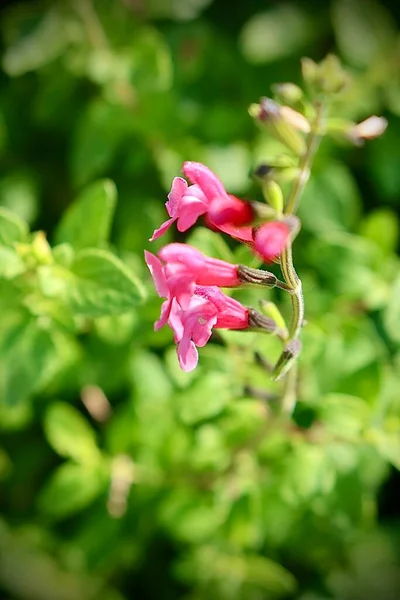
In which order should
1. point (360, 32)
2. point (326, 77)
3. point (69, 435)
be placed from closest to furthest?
point (326, 77), point (69, 435), point (360, 32)

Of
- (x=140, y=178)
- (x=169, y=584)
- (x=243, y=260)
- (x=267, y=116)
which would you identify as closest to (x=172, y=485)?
(x=169, y=584)

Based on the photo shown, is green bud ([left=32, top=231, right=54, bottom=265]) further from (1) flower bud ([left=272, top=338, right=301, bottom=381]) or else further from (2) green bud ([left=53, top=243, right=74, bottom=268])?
(1) flower bud ([left=272, top=338, right=301, bottom=381])

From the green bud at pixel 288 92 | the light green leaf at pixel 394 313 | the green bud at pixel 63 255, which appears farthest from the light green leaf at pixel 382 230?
the green bud at pixel 63 255

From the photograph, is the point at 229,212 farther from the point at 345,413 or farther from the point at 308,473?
the point at 308,473

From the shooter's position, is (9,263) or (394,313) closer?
(9,263)

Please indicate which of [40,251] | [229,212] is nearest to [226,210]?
[229,212]

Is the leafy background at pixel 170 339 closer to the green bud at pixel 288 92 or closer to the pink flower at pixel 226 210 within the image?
the green bud at pixel 288 92

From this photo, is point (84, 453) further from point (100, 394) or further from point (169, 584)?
point (169, 584)

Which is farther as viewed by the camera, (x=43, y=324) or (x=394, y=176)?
(x=394, y=176)

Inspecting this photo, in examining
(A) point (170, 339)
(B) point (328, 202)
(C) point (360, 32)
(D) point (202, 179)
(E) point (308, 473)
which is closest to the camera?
(D) point (202, 179)
